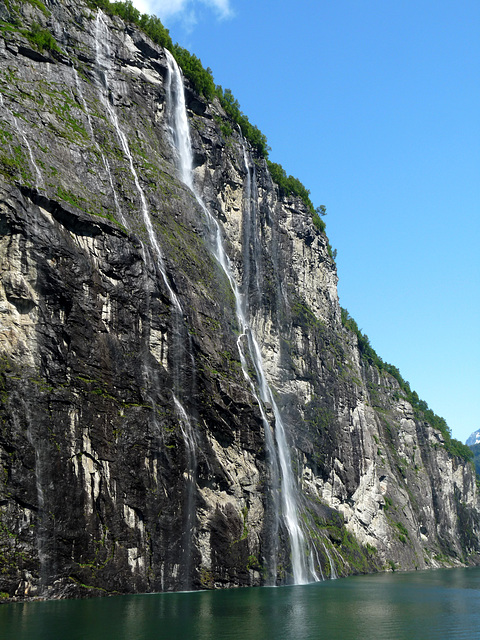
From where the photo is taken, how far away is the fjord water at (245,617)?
848 inches

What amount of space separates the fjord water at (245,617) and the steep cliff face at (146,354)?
264cm

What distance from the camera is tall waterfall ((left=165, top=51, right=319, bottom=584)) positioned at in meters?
42.2

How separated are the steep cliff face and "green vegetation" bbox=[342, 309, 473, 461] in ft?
98.2

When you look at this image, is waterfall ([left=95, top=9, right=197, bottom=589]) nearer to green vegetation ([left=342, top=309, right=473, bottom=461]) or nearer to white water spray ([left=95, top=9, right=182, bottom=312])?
white water spray ([left=95, top=9, right=182, bottom=312])

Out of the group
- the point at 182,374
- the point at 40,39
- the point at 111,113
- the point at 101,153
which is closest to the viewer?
the point at 182,374

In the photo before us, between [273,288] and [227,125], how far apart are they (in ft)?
53.3

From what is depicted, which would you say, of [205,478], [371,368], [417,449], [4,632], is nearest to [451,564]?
[417,449]

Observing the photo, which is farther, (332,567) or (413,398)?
(413,398)

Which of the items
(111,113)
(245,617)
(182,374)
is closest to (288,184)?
(111,113)

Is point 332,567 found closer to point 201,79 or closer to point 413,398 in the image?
point 201,79

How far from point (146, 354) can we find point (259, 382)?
1289 cm

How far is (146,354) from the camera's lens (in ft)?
117

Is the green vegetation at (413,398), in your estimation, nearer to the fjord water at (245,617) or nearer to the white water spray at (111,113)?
the white water spray at (111,113)

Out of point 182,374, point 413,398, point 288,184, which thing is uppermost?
point 288,184
